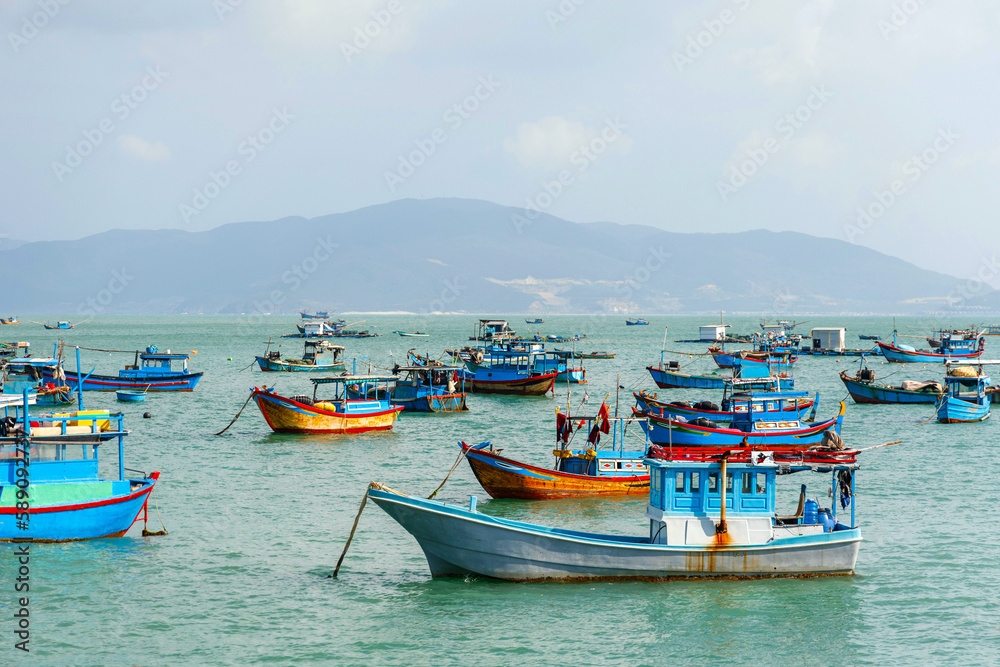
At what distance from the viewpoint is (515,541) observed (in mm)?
21234

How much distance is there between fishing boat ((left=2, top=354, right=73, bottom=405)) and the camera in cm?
5723

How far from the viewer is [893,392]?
61062 millimetres

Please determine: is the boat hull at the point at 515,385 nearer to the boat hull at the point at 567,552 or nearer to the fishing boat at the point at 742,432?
the fishing boat at the point at 742,432

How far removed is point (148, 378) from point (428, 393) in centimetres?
2411

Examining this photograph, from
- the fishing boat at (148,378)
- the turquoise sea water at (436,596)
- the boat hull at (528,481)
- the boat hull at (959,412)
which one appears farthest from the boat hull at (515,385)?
the boat hull at (528,481)

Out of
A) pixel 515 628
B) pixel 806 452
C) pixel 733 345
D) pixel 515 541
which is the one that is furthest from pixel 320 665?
pixel 733 345

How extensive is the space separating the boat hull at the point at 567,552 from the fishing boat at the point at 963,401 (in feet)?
113

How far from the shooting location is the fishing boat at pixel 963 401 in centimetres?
5203

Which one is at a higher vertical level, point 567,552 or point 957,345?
point 957,345

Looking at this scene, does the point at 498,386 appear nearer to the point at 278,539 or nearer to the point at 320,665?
the point at 278,539

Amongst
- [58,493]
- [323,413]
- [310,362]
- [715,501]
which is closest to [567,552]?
[715,501]

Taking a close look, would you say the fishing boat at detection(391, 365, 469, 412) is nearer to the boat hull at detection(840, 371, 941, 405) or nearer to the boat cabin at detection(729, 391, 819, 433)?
the boat cabin at detection(729, 391, 819, 433)

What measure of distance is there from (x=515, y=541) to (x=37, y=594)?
1054 cm

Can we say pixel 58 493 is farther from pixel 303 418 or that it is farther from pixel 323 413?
pixel 323 413
